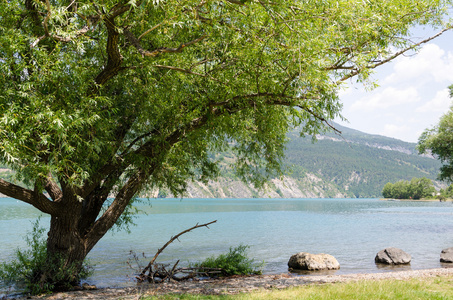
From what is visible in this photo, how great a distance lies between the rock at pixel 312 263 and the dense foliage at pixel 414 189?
169 metres

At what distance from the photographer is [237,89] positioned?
9203mm

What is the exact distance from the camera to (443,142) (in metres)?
28.6

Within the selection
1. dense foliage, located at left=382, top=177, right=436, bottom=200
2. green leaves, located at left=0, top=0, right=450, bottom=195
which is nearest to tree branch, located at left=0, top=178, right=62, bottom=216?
green leaves, located at left=0, top=0, right=450, bottom=195

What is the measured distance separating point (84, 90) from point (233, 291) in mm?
6518

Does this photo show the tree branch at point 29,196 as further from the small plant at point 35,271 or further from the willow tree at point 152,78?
the small plant at point 35,271

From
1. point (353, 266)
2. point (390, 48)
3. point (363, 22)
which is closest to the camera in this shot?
point (363, 22)

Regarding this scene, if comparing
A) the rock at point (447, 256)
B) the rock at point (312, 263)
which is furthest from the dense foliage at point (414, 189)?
the rock at point (312, 263)

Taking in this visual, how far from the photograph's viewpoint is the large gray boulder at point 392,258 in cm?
1908

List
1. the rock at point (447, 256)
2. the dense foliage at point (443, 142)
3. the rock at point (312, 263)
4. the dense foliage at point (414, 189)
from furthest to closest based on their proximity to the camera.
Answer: the dense foliage at point (414, 189)
the dense foliage at point (443, 142)
the rock at point (447, 256)
the rock at point (312, 263)

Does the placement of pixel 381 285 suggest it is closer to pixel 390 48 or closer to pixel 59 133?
pixel 390 48

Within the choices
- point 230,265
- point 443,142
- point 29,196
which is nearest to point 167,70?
point 29,196

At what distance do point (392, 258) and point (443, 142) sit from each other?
1391cm

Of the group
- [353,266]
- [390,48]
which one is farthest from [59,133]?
[353,266]

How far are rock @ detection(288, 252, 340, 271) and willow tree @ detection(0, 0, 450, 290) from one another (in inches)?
322
